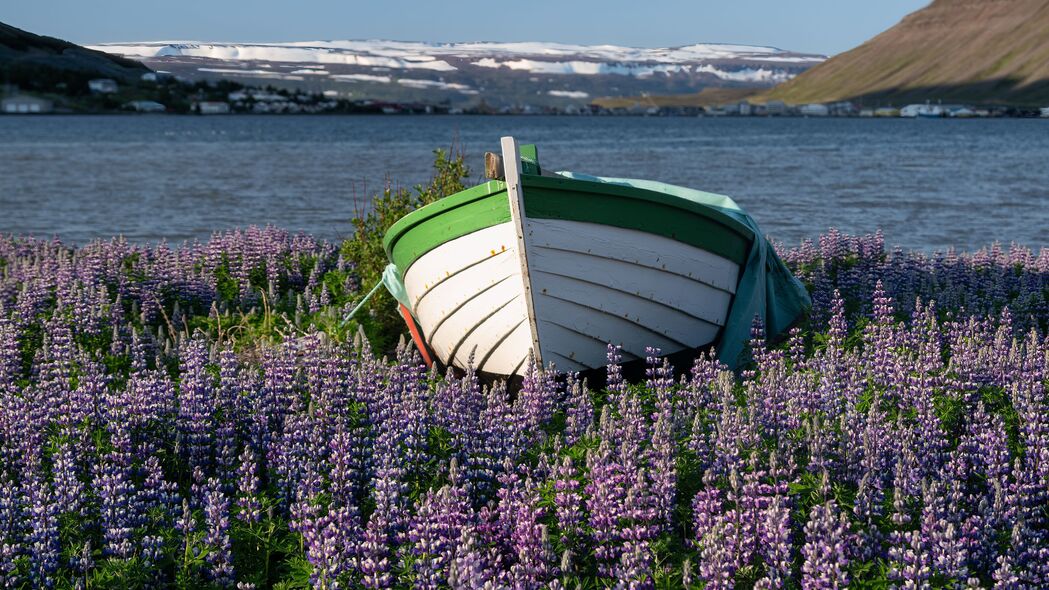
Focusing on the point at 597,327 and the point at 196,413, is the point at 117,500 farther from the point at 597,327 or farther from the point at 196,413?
the point at 597,327

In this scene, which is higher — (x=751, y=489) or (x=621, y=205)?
(x=621, y=205)

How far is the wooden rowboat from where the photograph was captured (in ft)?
31.4

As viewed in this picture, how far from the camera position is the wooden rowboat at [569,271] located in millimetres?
9562

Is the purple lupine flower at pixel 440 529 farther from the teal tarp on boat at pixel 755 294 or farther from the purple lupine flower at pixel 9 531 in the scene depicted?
the teal tarp on boat at pixel 755 294

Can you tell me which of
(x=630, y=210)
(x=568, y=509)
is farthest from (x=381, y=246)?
(x=568, y=509)

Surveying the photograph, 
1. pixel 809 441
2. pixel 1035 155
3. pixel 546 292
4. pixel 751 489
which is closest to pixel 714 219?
pixel 546 292

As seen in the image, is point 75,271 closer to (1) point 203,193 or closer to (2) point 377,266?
(2) point 377,266

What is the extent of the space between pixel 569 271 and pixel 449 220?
48.1 inches

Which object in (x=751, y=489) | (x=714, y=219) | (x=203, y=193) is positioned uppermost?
(x=714, y=219)

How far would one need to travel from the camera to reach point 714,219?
1045cm

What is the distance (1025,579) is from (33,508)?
508cm

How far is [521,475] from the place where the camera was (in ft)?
22.9

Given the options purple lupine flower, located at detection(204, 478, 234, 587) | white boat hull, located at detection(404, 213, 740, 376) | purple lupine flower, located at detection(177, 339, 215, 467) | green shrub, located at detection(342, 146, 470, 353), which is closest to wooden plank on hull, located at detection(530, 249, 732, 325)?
white boat hull, located at detection(404, 213, 740, 376)

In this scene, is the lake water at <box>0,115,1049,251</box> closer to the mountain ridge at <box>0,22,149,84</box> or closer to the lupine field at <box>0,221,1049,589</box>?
the mountain ridge at <box>0,22,149,84</box>
